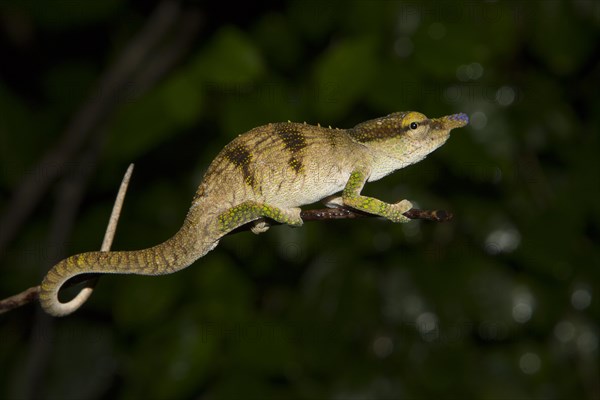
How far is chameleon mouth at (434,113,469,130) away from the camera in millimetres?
1496

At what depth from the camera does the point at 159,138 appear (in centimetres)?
216

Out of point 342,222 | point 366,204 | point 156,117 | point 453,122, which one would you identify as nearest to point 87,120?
point 156,117

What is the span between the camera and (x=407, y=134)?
155 cm

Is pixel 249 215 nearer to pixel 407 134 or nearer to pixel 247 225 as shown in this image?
pixel 247 225

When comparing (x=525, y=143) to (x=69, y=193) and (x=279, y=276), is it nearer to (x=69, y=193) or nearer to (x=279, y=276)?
(x=279, y=276)

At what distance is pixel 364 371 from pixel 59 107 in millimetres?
2273

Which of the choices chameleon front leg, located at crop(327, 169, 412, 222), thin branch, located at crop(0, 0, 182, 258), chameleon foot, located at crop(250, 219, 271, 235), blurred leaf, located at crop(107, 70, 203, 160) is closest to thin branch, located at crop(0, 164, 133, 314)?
chameleon foot, located at crop(250, 219, 271, 235)

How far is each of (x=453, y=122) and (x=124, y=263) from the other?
0.84 m

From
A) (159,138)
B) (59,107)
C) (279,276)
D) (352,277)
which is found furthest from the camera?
(59,107)

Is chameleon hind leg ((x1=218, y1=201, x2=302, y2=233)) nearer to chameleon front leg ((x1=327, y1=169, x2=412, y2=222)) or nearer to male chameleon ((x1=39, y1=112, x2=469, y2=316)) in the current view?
male chameleon ((x1=39, y1=112, x2=469, y2=316))

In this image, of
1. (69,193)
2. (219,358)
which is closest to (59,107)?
(69,193)

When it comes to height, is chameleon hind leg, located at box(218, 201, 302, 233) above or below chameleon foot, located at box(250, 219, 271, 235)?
above

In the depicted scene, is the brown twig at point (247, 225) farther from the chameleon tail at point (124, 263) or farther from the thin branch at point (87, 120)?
the thin branch at point (87, 120)

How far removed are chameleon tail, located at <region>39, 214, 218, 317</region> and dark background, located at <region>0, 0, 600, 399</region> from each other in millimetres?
669
